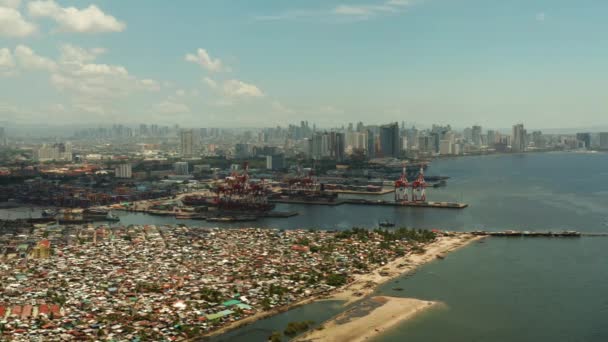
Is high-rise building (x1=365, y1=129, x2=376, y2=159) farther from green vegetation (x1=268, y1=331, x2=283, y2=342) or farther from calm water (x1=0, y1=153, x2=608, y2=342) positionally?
green vegetation (x1=268, y1=331, x2=283, y2=342)

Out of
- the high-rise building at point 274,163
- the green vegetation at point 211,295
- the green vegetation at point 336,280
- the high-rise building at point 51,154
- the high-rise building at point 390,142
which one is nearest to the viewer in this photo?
the green vegetation at point 211,295

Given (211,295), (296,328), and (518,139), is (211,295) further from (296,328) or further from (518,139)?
(518,139)

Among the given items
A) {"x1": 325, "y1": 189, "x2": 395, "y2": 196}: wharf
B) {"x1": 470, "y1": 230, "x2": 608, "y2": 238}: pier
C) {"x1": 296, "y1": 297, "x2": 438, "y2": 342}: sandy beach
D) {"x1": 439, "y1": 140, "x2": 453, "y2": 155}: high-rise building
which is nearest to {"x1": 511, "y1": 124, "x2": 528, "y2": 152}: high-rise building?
{"x1": 439, "y1": 140, "x2": 453, "y2": 155}: high-rise building

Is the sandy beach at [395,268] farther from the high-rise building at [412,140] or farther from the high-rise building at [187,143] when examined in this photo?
the high-rise building at [412,140]

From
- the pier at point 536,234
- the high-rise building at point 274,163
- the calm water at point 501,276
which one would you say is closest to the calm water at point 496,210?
the calm water at point 501,276

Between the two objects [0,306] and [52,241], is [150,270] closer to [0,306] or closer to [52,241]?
[0,306]

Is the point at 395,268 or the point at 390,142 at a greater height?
the point at 390,142

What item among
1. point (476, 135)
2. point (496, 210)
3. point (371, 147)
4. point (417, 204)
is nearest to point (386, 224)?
point (496, 210)

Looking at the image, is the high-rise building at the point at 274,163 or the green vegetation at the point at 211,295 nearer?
the green vegetation at the point at 211,295
